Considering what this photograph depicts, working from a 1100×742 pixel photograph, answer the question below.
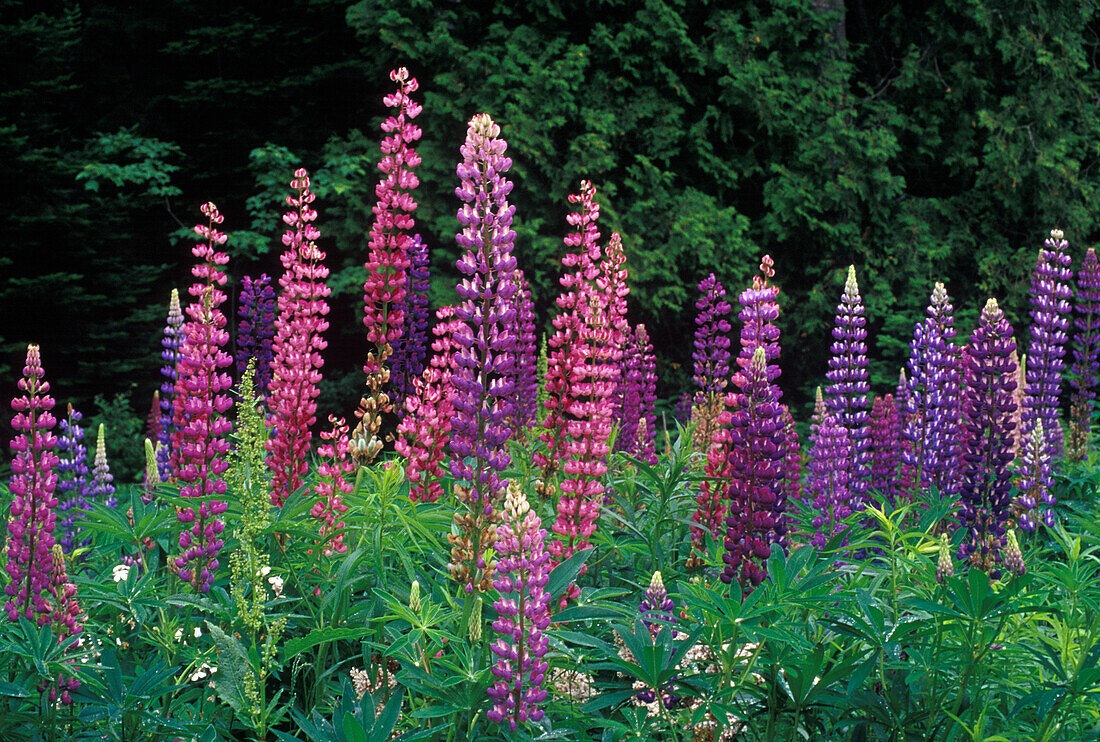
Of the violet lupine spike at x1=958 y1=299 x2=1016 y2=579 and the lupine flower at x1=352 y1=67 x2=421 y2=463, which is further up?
the lupine flower at x1=352 y1=67 x2=421 y2=463

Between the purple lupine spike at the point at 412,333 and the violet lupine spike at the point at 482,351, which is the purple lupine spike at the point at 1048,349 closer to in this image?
the purple lupine spike at the point at 412,333

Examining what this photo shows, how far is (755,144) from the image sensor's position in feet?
34.6

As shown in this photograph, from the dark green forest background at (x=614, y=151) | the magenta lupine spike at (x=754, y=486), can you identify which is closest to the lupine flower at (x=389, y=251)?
the magenta lupine spike at (x=754, y=486)

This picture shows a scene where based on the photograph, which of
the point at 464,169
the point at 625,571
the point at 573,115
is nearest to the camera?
the point at 464,169

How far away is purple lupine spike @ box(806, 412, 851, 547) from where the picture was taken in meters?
3.55

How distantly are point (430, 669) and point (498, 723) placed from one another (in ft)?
1.02

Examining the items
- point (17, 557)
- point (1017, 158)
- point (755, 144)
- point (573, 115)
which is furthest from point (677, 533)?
point (1017, 158)

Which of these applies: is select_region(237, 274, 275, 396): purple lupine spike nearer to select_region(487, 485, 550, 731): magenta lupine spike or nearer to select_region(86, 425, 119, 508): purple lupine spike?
select_region(86, 425, 119, 508): purple lupine spike

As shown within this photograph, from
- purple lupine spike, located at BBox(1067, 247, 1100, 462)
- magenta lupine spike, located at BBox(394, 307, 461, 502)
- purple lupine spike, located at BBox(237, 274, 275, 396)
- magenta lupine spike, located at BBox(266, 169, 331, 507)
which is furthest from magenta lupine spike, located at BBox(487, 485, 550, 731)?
purple lupine spike, located at BBox(1067, 247, 1100, 462)

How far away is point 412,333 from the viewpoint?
412 centimetres

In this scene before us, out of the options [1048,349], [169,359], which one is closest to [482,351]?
[169,359]

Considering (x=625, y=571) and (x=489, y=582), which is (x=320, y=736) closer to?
(x=489, y=582)

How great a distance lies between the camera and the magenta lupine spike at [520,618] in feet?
6.12

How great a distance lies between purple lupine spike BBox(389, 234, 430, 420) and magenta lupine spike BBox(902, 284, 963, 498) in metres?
2.24
